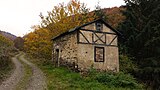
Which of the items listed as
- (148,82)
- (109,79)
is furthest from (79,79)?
(148,82)

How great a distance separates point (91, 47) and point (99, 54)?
1.13 metres

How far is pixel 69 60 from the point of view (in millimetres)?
23000

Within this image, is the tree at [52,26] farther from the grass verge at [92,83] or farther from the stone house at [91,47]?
the grass verge at [92,83]

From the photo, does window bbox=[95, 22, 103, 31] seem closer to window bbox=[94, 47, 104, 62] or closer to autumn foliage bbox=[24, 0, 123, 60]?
window bbox=[94, 47, 104, 62]

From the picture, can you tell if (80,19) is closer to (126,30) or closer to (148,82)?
(126,30)

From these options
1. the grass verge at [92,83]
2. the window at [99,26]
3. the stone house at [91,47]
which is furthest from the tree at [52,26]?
the grass verge at [92,83]

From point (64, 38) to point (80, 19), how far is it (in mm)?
7414

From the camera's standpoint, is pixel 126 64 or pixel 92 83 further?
pixel 126 64

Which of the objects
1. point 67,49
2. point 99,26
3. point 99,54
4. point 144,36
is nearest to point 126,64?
point 144,36

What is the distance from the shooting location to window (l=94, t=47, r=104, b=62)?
72.9 feet

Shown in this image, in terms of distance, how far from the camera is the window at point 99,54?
22219 mm

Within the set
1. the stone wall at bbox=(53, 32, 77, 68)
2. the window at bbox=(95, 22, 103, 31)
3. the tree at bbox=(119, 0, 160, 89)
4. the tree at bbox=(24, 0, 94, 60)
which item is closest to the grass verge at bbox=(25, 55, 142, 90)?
the stone wall at bbox=(53, 32, 77, 68)

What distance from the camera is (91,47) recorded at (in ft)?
72.6

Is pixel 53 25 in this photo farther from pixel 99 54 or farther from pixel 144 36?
pixel 144 36
